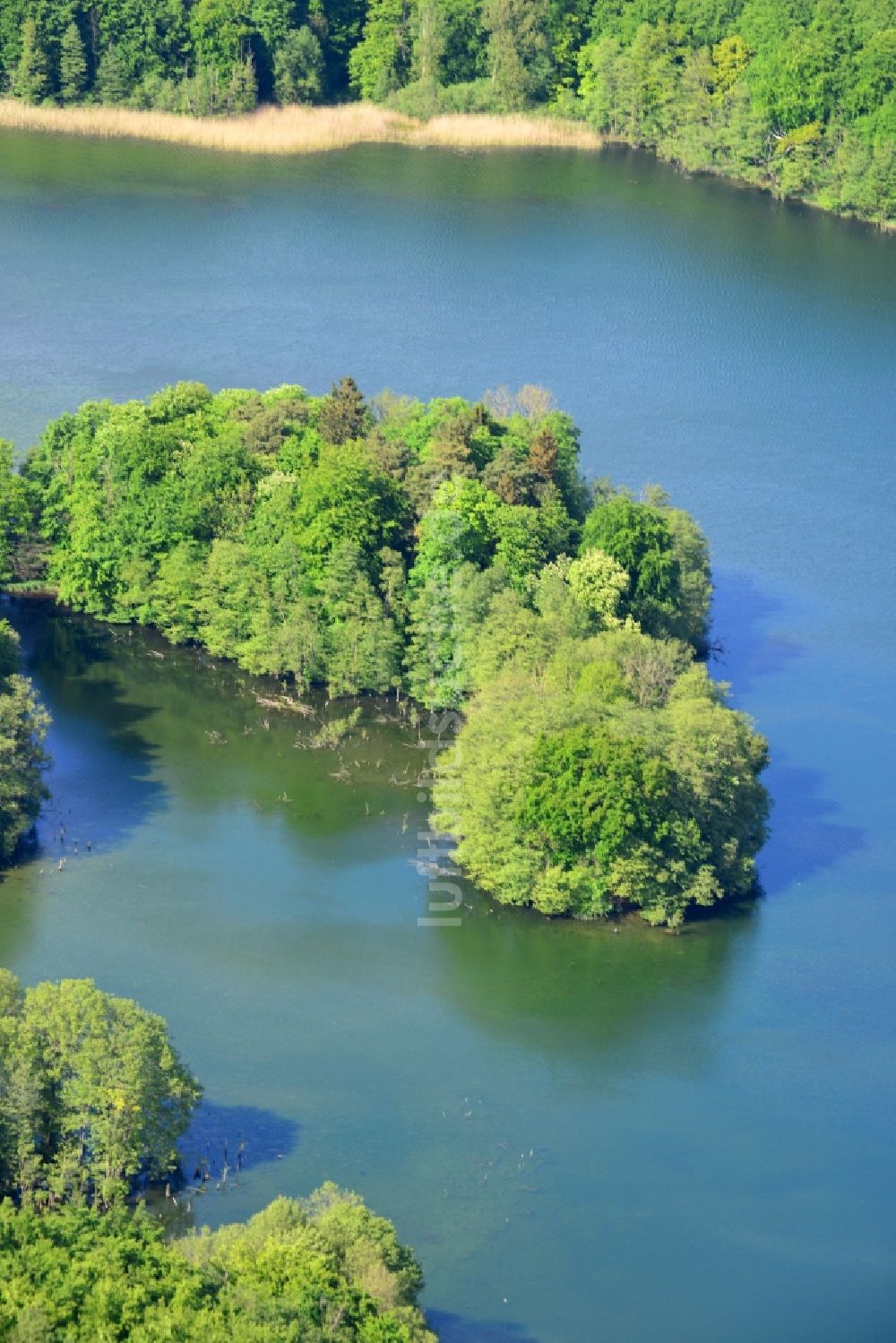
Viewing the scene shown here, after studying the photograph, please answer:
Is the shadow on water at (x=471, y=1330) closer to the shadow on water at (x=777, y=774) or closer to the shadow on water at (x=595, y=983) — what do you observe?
the shadow on water at (x=595, y=983)

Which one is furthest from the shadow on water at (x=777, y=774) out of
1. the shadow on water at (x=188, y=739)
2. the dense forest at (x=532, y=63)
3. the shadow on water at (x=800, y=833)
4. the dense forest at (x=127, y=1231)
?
the dense forest at (x=532, y=63)

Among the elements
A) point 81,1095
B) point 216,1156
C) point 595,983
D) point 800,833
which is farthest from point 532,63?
point 81,1095

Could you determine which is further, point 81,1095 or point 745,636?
point 745,636

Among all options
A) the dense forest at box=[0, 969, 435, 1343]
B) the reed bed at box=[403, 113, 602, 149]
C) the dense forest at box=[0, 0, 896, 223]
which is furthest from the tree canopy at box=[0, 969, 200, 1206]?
the reed bed at box=[403, 113, 602, 149]

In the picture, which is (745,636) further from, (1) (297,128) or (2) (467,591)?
(1) (297,128)

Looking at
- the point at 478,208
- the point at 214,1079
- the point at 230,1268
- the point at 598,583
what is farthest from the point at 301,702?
the point at 478,208
